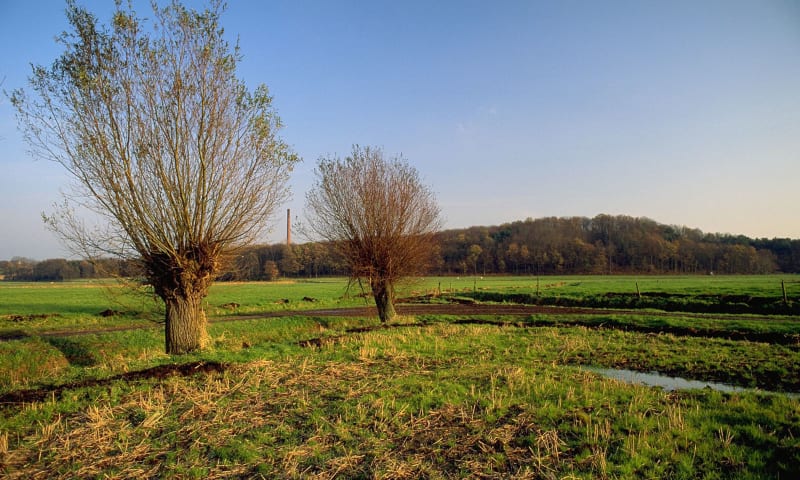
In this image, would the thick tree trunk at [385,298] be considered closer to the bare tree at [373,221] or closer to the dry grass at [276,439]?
the bare tree at [373,221]

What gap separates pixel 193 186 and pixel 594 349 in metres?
15.2

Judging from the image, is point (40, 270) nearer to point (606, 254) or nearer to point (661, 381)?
point (661, 381)

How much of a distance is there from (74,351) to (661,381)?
2216 centimetres

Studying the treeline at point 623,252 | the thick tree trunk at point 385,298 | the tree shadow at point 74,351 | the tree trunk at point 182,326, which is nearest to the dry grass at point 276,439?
the tree trunk at point 182,326

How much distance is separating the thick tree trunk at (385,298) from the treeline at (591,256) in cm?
7362

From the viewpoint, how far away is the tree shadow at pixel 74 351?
55.9ft

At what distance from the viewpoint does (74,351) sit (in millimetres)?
18031

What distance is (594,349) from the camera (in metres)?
15.7

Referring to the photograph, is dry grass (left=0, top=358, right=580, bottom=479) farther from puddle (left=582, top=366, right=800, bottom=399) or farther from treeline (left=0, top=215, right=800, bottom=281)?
treeline (left=0, top=215, right=800, bottom=281)

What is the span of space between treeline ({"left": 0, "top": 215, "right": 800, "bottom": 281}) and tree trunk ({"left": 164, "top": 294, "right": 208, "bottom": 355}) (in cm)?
8294

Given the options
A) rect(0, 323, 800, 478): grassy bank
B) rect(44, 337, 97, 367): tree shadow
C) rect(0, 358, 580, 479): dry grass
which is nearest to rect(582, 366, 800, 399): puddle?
rect(0, 323, 800, 478): grassy bank

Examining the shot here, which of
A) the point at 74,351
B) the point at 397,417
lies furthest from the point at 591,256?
the point at 397,417

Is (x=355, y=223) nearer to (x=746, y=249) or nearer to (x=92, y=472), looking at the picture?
(x=92, y=472)

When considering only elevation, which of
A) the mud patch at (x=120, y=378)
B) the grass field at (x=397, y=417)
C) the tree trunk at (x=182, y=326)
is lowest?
the grass field at (x=397, y=417)
